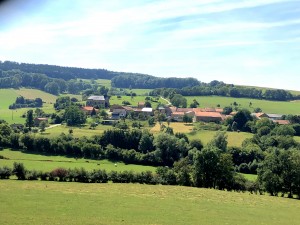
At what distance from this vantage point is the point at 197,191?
141 ft

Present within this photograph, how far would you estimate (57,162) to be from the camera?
54781 millimetres

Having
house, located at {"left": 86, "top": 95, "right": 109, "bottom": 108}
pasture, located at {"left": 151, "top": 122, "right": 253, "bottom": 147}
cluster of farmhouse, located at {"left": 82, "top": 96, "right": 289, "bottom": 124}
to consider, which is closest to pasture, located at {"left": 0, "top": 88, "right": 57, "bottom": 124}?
house, located at {"left": 86, "top": 95, "right": 109, "bottom": 108}

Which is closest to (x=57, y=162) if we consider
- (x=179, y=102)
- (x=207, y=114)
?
(x=207, y=114)

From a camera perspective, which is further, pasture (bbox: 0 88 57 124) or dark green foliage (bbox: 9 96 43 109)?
dark green foliage (bbox: 9 96 43 109)

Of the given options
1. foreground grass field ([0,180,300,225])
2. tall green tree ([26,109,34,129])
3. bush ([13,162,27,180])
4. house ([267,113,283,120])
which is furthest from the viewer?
house ([267,113,283,120])

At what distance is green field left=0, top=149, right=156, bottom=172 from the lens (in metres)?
→ 51.6

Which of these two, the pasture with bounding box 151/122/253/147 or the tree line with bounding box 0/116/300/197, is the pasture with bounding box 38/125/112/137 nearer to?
the tree line with bounding box 0/116/300/197

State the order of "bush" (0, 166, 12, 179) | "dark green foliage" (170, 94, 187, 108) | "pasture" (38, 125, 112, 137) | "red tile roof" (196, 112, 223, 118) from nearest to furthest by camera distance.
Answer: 1. "bush" (0, 166, 12, 179)
2. "pasture" (38, 125, 112, 137)
3. "red tile roof" (196, 112, 223, 118)
4. "dark green foliage" (170, 94, 187, 108)

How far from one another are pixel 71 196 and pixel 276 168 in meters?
25.8

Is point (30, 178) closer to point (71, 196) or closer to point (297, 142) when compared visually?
point (71, 196)

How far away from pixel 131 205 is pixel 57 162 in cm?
2418

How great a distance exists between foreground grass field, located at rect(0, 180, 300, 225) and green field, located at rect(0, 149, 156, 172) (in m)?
9.41

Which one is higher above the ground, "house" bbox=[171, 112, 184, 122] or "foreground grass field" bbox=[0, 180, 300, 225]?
"house" bbox=[171, 112, 184, 122]

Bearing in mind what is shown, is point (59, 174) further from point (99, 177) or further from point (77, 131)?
point (77, 131)
